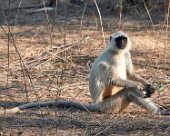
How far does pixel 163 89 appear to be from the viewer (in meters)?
7.68

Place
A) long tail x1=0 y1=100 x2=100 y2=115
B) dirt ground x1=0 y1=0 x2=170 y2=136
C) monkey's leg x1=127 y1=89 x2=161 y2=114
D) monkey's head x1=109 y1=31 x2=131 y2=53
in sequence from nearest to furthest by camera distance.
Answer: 1. dirt ground x1=0 y1=0 x2=170 y2=136
2. monkey's leg x1=127 y1=89 x2=161 y2=114
3. long tail x1=0 y1=100 x2=100 y2=115
4. monkey's head x1=109 y1=31 x2=131 y2=53

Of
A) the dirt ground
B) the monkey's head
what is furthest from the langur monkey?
the dirt ground

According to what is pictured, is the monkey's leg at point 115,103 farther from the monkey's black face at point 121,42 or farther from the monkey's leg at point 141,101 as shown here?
the monkey's black face at point 121,42

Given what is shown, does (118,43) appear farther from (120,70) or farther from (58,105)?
(58,105)

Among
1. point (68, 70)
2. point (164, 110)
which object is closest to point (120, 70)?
point (164, 110)

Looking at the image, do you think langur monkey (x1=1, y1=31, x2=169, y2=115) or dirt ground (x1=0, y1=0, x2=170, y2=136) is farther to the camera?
langur monkey (x1=1, y1=31, x2=169, y2=115)

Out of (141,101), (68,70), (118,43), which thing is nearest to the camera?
(141,101)

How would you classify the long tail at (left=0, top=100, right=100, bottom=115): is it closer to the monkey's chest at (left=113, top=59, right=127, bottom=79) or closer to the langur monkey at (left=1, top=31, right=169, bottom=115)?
the langur monkey at (left=1, top=31, right=169, bottom=115)

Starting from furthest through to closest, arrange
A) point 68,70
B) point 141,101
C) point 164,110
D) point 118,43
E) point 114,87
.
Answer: point 68,70 → point 118,43 → point 114,87 → point 164,110 → point 141,101

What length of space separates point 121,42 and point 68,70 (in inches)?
75.6

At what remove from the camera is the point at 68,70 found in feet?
28.8

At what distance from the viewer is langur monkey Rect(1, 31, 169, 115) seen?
21.7 ft

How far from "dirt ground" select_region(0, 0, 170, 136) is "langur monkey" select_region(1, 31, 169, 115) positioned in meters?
0.11

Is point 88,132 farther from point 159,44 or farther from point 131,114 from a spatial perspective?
point 159,44
